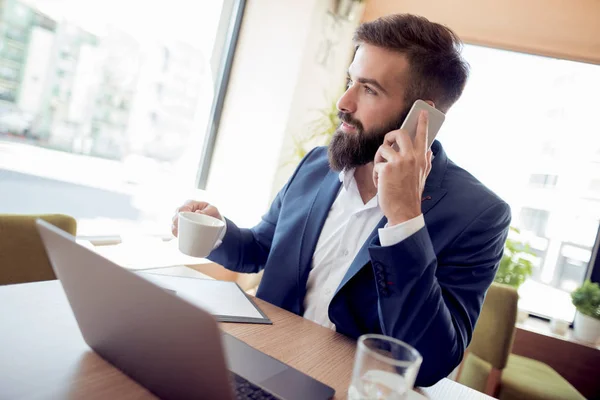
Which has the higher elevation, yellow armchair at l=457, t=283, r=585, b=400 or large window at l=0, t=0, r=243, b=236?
large window at l=0, t=0, r=243, b=236

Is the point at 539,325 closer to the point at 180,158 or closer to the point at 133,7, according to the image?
the point at 180,158

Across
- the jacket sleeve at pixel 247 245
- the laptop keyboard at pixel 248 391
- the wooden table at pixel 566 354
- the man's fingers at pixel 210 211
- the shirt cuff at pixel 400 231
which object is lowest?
the wooden table at pixel 566 354

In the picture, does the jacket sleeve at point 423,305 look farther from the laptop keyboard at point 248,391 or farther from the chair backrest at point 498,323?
the chair backrest at point 498,323

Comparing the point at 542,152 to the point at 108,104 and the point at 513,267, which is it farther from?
the point at 108,104

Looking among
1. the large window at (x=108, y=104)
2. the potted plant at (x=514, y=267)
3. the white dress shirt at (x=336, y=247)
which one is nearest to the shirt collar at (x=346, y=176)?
the white dress shirt at (x=336, y=247)

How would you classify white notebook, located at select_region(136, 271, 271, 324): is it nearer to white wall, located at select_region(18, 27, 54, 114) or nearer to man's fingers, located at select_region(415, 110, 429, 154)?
man's fingers, located at select_region(415, 110, 429, 154)

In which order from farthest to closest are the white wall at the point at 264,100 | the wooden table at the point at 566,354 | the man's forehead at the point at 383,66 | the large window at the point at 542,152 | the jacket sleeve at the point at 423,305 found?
the large window at the point at 542,152, the white wall at the point at 264,100, the wooden table at the point at 566,354, the man's forehead at the point at 383,66, the jacket sleeve at the point at 423,305

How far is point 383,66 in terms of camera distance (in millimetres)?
1300

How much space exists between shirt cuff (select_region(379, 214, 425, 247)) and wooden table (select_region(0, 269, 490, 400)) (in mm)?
254

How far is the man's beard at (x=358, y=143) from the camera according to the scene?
135 centimetres

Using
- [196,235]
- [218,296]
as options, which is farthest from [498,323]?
[196,235]

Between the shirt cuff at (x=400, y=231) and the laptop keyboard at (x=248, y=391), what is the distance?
418mm

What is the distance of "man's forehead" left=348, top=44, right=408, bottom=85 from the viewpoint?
1.30 metres

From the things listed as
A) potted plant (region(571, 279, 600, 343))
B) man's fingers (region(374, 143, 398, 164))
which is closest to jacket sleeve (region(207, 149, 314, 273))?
man's fingers (region(374, 143, 398, 164))
